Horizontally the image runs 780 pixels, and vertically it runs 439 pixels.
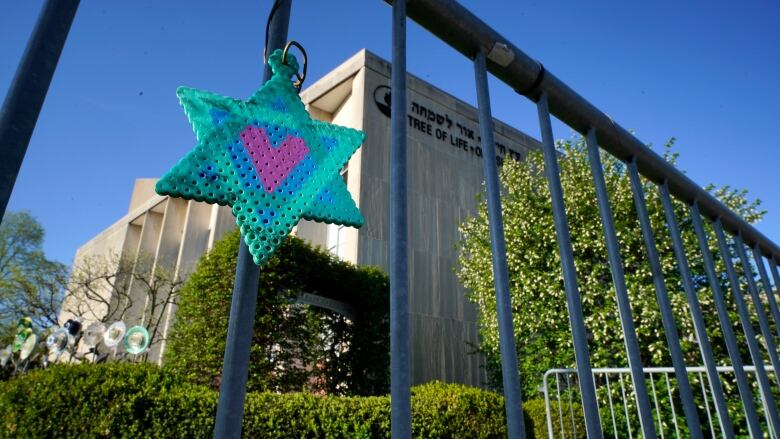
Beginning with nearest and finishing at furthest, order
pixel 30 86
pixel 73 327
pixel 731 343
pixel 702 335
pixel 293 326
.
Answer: pixel 30 86 → pixel 702 335 → pixel 731 343 → pixel 293 326 → pixel 73 327

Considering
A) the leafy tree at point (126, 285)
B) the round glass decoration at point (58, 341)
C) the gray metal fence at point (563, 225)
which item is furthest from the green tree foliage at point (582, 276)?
the leafy tree at point (126, 285)

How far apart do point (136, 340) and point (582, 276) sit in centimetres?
1019

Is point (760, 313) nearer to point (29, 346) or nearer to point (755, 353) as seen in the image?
point (755, 353)

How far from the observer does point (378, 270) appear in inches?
396

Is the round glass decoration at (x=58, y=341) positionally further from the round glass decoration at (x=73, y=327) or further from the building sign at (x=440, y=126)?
the building sign at (x=440, y=126)

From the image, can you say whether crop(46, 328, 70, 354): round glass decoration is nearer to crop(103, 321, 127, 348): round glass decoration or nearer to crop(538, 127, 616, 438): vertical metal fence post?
crop(103, 321, 127, 348): round glass decoration

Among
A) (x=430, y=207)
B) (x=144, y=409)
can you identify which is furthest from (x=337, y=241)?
(x=144, y=409)

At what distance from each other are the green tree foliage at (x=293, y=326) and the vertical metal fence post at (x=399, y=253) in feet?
21.5

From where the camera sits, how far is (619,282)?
3.41 feet

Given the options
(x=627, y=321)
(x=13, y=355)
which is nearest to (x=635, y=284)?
(x=627, y=321)

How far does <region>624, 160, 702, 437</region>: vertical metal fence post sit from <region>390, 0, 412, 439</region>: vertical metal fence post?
732mm

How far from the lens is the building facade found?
11.3 metres

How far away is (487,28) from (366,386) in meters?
8.81

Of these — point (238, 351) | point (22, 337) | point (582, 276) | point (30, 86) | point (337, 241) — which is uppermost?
point (337, 241)
